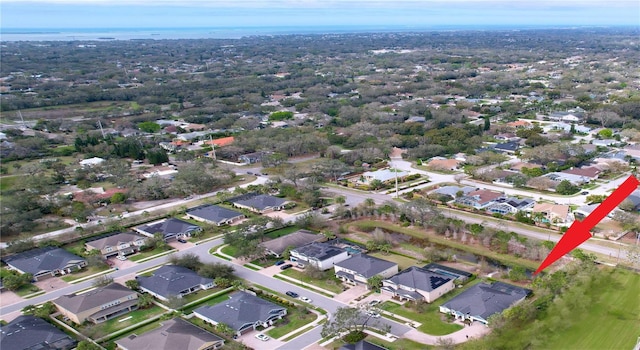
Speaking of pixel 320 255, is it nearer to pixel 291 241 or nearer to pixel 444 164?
pixel 291 241

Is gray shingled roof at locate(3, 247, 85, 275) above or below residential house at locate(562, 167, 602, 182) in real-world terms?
below

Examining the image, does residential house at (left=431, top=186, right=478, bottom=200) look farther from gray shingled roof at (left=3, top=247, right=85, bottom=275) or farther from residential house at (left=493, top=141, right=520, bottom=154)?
gray shingled roof at (left=3, top=247, right=85, bottom=275)

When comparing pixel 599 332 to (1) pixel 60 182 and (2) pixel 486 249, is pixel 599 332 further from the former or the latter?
(1) pixel 60 182

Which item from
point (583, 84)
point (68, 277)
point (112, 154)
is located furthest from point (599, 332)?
point (583, 84)

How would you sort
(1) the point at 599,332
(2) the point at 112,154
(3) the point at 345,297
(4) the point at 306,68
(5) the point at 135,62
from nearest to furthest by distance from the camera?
(1) the point at 599,332, (3) the point at 345,297, (2) the point at 112,154, (4) the point at 306,68, (5) the point at 135,62

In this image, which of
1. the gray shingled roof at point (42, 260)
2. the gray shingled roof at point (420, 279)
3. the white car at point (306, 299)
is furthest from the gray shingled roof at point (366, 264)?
the gray shingled roof at point (42, 260)

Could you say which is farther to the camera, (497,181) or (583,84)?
(583,84)

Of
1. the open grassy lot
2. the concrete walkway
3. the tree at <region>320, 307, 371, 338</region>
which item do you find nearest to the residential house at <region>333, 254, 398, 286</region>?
the tree at <region>320, 307, 371, 338</region>

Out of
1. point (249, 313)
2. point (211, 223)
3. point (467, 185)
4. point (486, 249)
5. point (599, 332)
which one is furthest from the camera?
point (467, 185)
